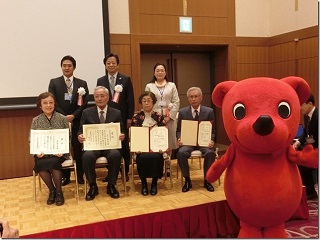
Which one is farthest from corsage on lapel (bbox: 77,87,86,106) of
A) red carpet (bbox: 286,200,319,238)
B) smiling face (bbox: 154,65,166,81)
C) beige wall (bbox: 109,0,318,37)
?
red carpet (bbox: 286,200,319,238)

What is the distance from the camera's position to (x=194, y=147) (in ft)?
12.3

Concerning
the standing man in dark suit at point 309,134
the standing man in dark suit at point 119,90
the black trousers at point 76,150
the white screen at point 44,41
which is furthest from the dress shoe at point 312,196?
the white screen at point 44,41

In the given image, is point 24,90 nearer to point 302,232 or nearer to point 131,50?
point 131,50

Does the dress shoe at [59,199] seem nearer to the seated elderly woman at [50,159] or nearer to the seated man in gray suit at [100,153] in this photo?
the seated elderly woman at [50,159]

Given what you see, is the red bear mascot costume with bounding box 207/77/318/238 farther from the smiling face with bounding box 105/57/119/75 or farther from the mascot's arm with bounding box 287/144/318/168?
the smiling face with bounding box 105/57/119/75

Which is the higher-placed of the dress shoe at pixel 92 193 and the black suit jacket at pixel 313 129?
the black suit jacket at pixel 313 129

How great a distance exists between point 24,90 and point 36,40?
0.69 m

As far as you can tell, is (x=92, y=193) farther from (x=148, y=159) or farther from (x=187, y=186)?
(x=187, y=186)

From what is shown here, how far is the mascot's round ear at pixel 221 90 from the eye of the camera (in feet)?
7.75

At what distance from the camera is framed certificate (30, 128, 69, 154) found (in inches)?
129

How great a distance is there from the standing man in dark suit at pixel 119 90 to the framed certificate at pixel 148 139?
0.39 meters

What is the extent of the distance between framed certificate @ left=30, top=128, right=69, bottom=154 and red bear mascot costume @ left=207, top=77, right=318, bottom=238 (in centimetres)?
179

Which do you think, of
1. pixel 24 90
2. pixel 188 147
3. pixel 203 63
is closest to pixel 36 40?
pixel 24 90

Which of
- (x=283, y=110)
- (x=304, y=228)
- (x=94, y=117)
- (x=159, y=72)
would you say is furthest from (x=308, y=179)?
(x=94, y=117)
